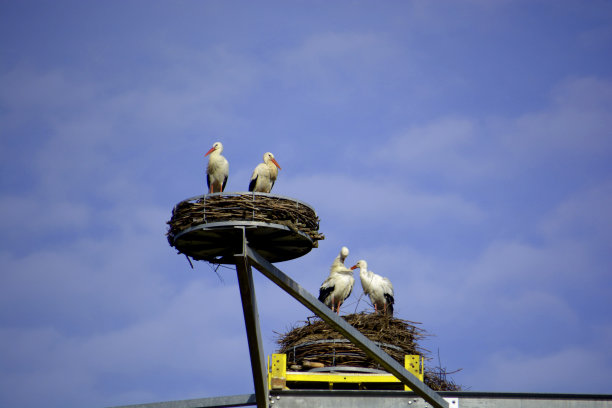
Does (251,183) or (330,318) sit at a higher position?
(251,183)

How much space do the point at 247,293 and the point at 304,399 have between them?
1.97 metres

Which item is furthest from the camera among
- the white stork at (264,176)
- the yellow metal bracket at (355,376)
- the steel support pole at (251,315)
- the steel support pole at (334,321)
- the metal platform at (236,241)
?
the white stork at (264,176)

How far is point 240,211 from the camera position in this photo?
10.8m

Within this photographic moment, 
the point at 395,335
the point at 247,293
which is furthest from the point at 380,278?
the point at 247,293

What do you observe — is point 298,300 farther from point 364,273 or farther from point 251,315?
point 364,273

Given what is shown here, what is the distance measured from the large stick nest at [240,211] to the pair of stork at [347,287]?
7852 mm

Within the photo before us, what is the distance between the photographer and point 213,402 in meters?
11.7

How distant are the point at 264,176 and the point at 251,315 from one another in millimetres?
6075

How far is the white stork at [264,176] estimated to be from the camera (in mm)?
16219

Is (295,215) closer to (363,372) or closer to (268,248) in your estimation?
(268,248)

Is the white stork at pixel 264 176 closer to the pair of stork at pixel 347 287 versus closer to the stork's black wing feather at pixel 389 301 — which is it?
the pair of stork at pixel 347 287

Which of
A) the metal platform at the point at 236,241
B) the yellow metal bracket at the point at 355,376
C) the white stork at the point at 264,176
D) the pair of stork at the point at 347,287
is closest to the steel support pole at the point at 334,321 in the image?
the metal platform at the point at 236,241

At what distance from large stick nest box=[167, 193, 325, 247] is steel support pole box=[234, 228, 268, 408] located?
0.36 metres

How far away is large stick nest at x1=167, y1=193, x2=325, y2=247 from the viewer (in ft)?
35.5
